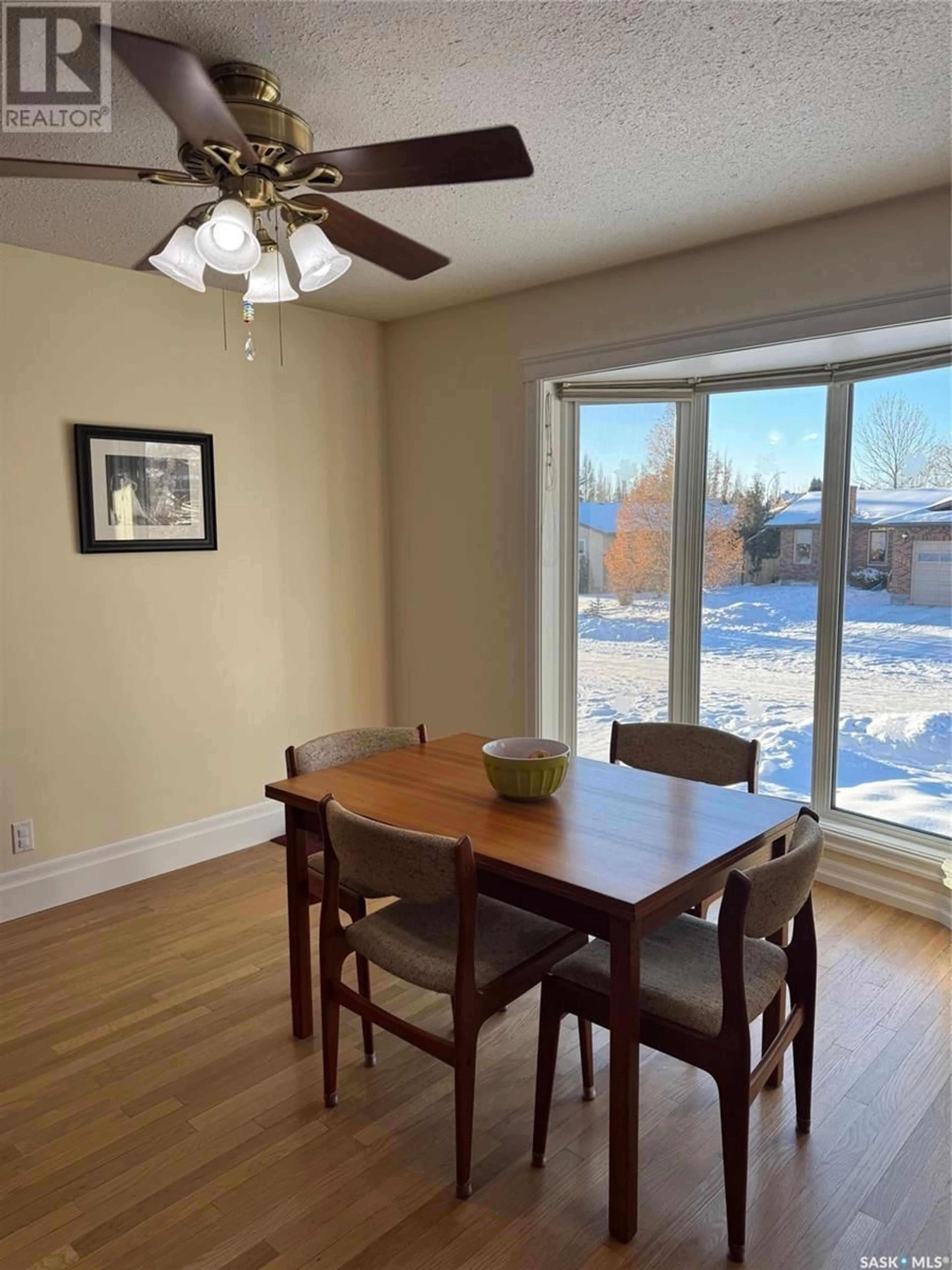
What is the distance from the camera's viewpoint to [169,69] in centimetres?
131

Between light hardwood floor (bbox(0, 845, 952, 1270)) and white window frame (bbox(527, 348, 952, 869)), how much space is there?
0.89 meters

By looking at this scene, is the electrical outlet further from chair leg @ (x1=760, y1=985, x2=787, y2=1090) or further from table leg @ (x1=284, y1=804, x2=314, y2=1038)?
chair leg @ (x1=760, y1=985, x2=787, y2=1090)

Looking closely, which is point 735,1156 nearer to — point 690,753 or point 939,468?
point 690,753

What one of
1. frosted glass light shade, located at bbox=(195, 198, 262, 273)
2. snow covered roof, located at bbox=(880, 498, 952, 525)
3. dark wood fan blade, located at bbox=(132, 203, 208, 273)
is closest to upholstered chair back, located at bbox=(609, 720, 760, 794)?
snow covered roof, located at bbox=(880, 498, 952, 525)

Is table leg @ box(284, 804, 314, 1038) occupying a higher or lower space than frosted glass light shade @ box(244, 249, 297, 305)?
lower

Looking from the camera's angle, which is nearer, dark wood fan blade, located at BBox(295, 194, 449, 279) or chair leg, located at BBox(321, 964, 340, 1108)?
dark wood fan blade, located at BBox(295, 194, 449, 279)

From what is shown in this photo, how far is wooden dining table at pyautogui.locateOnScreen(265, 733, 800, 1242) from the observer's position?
1.67 m

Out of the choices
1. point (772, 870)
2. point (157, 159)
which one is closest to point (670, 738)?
point (772, 870)

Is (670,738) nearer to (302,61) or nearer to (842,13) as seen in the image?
Result: (842,13)

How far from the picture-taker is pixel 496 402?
393 cm

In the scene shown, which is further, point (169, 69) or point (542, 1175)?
point (542, 1175)

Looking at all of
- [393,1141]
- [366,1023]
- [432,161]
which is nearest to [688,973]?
[393,1141]

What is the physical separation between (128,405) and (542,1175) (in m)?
3.08

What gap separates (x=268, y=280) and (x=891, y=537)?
99.0 inches
